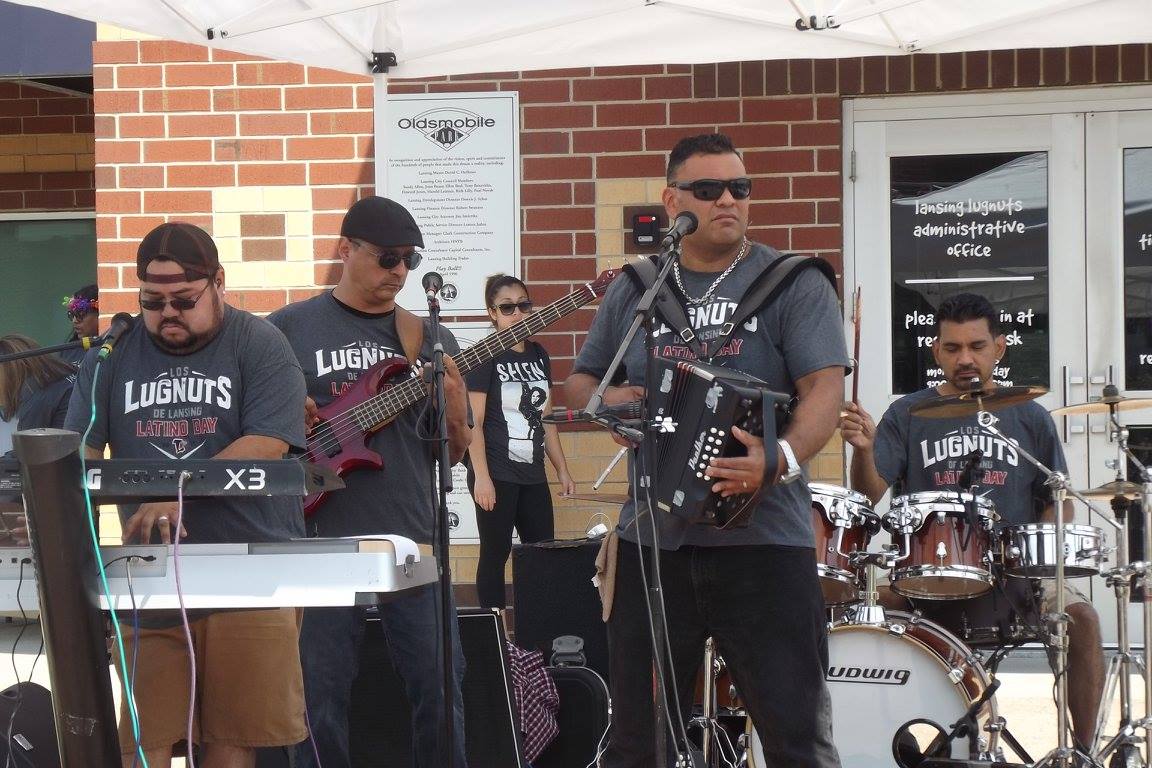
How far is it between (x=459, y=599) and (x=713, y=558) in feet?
13.5

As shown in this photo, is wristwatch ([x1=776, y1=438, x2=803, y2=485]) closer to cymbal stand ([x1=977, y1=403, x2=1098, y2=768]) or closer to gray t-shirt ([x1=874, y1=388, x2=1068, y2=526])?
cymbal stand ([x1=977, y1=403, x2=1098, y2=768])

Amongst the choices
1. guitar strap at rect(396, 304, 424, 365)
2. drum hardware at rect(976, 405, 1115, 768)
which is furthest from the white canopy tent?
drum hardware at rect(976, 405, 1115, 768)

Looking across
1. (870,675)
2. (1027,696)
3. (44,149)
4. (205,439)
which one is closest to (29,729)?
(205,439)

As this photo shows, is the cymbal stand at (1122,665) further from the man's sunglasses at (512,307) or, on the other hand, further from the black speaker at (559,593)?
the man's sunglasses at (512,307)

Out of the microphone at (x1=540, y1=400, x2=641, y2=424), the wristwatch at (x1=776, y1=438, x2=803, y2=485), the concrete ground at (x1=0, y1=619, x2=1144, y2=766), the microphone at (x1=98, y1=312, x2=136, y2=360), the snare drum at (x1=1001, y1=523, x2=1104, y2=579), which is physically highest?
the microphone at (x1=98, y1=312, x2=136, y2=360)

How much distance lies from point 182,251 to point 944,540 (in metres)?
2.98

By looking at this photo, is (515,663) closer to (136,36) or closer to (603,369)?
(603,369)

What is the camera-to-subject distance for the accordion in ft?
11.2

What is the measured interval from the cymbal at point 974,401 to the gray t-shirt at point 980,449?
0.18 meters

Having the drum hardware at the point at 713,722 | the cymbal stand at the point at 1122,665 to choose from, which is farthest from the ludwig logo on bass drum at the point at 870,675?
the cymbal stand at the point at 1122,665

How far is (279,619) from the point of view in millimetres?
3875

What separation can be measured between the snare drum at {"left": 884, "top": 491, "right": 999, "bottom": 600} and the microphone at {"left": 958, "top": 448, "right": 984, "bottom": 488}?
0.25 m

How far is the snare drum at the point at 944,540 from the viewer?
5180 millimetres

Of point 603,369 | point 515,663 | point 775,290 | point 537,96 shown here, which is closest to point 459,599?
point 515,663
